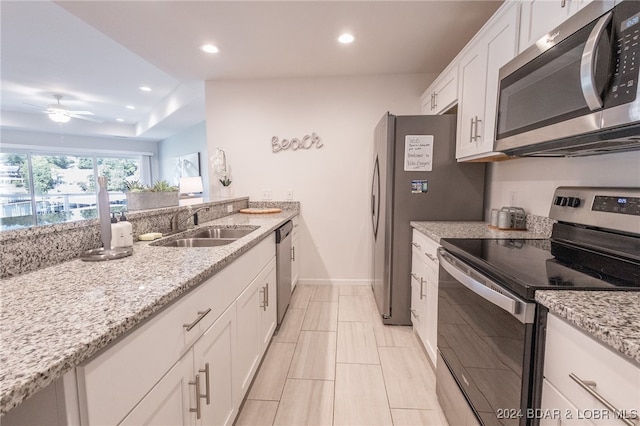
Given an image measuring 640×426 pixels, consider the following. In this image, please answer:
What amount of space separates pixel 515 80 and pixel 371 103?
2.01m

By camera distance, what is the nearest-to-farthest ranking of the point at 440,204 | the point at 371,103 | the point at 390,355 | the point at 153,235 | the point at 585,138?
the point at 585,138 < the point at 153,235 < the point at 390,355 < the point at 440,204 < the point at 371,103

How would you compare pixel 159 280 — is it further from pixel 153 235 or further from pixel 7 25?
pixel 7 25

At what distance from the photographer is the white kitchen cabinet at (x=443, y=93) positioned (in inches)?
87.7

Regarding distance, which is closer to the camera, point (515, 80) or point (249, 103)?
point (515, 80)

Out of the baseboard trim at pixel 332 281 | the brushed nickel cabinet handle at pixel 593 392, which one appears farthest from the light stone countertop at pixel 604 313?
the baseboard trim at pixel 332 281

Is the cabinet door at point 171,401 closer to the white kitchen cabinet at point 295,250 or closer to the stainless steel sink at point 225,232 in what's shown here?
the stainless steel sink at point 225,232

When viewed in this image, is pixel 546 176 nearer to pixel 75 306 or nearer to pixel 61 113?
pixel 75 306

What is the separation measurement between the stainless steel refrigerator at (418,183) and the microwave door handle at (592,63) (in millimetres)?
1359

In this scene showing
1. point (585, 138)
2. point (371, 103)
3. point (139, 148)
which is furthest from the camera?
point (139, 148)

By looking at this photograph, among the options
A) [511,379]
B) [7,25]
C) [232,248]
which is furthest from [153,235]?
[7,25]

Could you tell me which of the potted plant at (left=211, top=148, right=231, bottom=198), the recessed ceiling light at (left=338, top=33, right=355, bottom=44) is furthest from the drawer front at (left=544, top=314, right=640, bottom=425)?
the potted plant at (left=211, top=148, right=231, bottom=198)

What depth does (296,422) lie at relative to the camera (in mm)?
1489

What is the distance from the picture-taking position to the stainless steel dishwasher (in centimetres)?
228

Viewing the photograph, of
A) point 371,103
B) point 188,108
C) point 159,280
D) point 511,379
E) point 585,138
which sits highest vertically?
point 188,108
